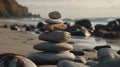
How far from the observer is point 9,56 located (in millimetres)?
7000

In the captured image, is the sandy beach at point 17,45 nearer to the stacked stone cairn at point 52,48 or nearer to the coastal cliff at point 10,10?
the stacked stone cairn at point 52,48

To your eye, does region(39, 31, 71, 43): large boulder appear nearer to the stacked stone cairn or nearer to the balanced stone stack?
the stacked stone cairn

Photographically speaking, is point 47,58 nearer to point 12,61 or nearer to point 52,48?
point 52,48

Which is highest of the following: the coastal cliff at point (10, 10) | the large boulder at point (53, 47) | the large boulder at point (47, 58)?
the large boulder at point (53, 47)

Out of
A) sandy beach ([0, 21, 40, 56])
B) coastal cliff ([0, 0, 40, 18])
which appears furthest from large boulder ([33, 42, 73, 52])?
coastal cliff ([0, 0, 40, 18])

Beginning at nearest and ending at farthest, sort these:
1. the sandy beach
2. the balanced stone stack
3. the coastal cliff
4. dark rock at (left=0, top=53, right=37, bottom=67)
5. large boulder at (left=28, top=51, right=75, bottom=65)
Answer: dark rock at (left=0, top=53, right=37, bottom=67) < large boulder at (left=28, top=51, right=75, bottom=65) < the balanced stone stack < the sandy beach < the coastal cliff

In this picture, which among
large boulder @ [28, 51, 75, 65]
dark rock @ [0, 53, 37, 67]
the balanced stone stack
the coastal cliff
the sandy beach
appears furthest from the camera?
the coastal cliff

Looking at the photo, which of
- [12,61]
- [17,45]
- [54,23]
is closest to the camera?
[12,61]

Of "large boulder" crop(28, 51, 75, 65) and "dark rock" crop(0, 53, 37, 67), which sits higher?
"dark rock" crop(0, 53, 37, 67)

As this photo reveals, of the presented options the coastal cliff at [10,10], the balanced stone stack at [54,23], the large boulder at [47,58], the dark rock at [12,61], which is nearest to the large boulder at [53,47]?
the large boulder at [47,58]

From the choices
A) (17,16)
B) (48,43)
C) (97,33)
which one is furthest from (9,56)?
(17,16)

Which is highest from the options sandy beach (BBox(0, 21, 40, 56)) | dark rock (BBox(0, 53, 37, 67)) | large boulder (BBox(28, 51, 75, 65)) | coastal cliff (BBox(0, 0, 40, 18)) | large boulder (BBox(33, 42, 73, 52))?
dark rock (BBox(0, 53, 37, 67))

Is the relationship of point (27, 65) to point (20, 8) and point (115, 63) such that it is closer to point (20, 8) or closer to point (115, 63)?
point (115, 63)

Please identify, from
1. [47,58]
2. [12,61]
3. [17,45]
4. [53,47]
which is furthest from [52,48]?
[17,45]
